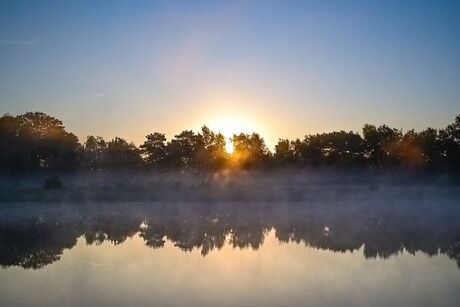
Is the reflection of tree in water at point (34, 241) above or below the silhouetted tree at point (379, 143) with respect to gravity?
below

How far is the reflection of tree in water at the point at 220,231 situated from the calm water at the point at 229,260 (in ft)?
0.12

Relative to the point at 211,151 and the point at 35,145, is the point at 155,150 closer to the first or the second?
the point at 211,151

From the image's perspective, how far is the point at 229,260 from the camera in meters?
11.5

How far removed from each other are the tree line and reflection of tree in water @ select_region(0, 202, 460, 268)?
19.5 metres

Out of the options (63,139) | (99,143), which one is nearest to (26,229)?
(63,139)

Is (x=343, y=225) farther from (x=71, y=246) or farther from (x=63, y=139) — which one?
A: (x=63, y=139)

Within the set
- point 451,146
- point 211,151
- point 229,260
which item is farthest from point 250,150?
point 229,260

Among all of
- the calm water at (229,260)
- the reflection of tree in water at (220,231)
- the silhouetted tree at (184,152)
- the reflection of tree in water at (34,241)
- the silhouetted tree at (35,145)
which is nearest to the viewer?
the calm water at (229,260)

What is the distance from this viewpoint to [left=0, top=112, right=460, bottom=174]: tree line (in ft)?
139

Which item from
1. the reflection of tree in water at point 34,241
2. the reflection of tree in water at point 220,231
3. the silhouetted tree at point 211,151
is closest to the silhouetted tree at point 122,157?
the silhouetted tree at point 211,151

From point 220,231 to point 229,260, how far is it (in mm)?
5505

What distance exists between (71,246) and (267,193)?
18.1m

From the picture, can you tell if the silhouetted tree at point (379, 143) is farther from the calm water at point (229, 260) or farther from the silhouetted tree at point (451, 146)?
the calm water at point (229, 260)

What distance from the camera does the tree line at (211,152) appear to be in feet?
139
